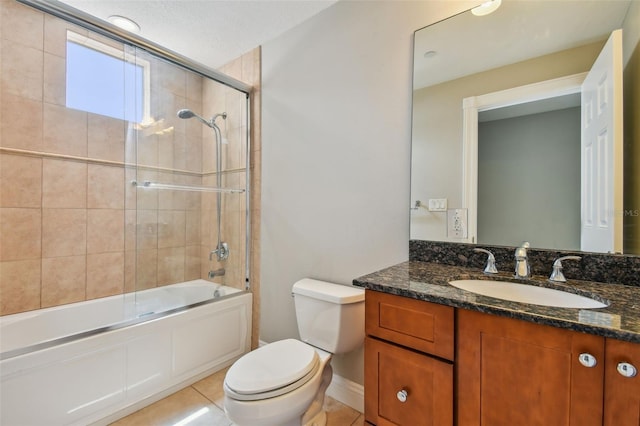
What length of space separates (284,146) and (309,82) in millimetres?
458

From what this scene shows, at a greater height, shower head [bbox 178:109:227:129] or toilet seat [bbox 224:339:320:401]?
shower head [bbox 178:109:227:129]

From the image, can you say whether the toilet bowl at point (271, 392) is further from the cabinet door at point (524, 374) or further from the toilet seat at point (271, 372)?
the cabinet door at point (524, 374)

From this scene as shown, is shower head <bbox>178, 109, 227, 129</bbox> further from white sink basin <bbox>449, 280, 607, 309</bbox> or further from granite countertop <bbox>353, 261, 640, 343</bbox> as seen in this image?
white sink basin <bbox>449, 280, 607, 309</bbox>

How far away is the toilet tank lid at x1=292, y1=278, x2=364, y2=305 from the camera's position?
1.41 metres

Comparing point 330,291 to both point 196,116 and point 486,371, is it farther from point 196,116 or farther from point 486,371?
point 196,116

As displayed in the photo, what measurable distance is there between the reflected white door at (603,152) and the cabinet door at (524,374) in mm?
602

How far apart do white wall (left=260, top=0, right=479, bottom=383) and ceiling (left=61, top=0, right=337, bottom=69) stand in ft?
0.36

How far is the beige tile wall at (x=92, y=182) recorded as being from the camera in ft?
5.71

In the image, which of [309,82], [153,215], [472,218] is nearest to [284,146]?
[309,82]

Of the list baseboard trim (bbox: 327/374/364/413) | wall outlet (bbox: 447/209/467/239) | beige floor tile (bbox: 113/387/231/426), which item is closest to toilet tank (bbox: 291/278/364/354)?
baseboard trim (bbox: 327/374/364/413)

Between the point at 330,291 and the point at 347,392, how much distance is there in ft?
2.16

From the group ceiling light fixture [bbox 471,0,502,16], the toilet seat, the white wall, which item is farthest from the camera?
the white wall

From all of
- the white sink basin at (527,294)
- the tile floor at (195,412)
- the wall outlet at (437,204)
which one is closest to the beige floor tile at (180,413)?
the tile floor at (195,412)

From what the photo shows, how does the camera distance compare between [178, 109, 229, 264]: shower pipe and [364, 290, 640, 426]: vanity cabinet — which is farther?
[178, 109, 229, 264]: shower pipe
